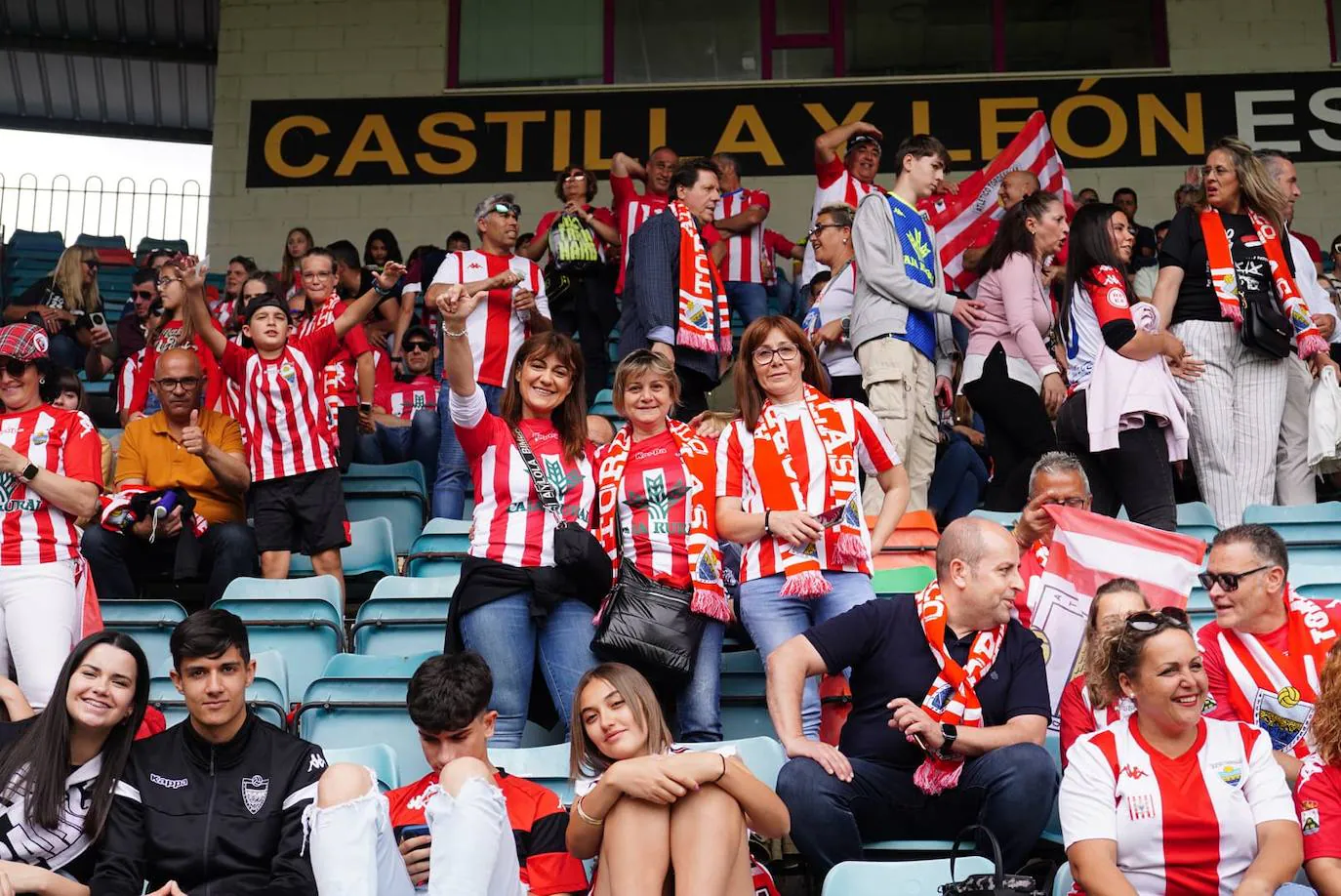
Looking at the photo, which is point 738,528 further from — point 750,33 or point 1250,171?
point 750,33

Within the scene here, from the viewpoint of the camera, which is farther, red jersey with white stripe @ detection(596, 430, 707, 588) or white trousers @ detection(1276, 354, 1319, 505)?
white trousers @ detection(1276, 354, 1319, 505)

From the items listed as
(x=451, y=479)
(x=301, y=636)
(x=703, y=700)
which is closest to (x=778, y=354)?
(x=703, y=700)

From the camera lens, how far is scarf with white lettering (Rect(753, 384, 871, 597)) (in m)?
4.43

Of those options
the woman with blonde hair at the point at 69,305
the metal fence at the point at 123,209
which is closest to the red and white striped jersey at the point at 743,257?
the woman with blonde hair at the point at 69,305

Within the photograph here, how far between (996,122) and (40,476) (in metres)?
8.28

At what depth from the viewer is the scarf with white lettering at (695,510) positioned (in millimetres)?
4406

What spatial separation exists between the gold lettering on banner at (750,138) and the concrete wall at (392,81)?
0.66 feet

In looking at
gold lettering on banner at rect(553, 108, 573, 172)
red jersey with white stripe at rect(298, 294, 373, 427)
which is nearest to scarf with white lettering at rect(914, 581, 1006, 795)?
red jersey with white stripe at rect(298, 294, 373, 427)

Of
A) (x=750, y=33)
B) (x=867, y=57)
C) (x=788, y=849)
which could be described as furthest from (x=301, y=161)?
(x=788, y=849)

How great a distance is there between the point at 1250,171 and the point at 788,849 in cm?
315

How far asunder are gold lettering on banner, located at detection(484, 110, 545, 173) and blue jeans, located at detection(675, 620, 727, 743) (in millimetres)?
8044

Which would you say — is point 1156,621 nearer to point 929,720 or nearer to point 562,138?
point 929,720

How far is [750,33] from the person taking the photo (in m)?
12.1

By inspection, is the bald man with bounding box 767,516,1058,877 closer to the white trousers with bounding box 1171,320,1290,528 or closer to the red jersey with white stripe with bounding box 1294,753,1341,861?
the red jersey with white stripe with bounding box 1294,753,1341,861
